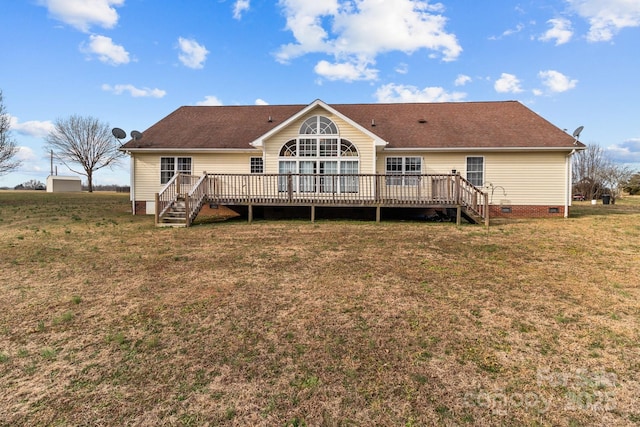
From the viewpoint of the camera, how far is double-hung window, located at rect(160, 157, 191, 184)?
1606 cm

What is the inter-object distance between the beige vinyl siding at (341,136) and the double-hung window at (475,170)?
452cm

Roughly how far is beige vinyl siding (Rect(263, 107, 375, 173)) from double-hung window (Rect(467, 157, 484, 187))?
14.8 feet

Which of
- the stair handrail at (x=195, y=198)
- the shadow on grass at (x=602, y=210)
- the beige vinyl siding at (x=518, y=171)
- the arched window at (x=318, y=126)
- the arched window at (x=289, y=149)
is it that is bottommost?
the shadow on grass at (x=602, y=210)

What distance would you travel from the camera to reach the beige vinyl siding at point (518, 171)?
582 inches

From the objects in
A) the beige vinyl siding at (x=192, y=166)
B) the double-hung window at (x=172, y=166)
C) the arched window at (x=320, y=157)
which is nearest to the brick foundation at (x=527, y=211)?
the arched window at (x=320, y=157)

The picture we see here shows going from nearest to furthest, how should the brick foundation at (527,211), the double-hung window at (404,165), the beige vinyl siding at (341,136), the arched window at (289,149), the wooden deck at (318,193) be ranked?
the wooden deck at (318,193) < the beige vinyl siding at (341,136) < the arched window at (289,149) < the brick foundation at (527,211) < the double-hung window at (404,165)

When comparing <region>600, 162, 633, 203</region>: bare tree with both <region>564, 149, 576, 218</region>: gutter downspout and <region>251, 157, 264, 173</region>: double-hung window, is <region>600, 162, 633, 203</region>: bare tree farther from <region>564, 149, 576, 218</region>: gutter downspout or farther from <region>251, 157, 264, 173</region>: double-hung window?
<region>251, 157, 264, 173</region>: double-hung window

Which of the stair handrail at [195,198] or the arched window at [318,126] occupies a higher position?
the arched window at [318,126]

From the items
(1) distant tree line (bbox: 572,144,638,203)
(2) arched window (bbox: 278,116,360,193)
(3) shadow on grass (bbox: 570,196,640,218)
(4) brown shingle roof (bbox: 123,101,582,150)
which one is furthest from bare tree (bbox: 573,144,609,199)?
(2) arched window (bbox: 278,116,360,193)

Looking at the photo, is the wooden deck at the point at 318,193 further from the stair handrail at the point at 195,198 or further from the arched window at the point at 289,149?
the arched window at the point at 289,149

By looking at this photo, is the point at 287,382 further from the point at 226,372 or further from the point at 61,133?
the point at 61,133

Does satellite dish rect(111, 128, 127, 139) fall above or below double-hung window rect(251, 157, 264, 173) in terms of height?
above

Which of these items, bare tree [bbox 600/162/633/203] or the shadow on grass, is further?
bare tree [bbox 600/162/633/203]

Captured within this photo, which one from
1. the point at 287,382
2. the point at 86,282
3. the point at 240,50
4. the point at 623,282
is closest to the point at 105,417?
the point at 287,382
